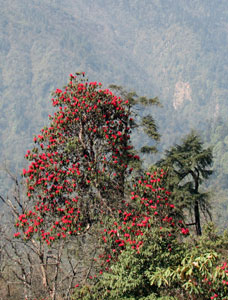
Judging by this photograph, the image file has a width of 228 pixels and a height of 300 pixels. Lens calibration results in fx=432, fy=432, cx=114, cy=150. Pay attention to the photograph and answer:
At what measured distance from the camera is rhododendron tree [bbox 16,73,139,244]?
38.7 feet

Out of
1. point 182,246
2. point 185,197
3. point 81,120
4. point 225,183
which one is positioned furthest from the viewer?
point 225,183

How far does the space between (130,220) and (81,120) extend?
348cm

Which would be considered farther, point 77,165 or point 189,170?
point 189,170

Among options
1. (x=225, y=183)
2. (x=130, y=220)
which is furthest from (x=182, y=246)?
(x=225, y=183)

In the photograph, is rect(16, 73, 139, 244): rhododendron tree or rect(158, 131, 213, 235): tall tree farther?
rect(158, 131, 213, 235): tall tree

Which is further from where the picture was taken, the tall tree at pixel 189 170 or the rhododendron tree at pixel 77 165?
the tall tree at pixel 189 170

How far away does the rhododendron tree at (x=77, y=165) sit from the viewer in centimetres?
1179

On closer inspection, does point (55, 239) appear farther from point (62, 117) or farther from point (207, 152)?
point (207, 152)

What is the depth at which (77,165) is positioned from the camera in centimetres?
1234

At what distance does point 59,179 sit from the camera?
1218cm

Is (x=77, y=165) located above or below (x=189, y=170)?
below

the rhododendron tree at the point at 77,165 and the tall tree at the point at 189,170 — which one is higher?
the tall tree at the point at 189,170

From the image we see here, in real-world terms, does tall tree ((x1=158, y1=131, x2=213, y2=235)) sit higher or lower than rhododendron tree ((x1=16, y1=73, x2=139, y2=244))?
higher

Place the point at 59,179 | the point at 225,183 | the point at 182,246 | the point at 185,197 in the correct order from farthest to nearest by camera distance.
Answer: the point at 225,183, the point at 185,197, the point at 59,179, the point at 182,246
